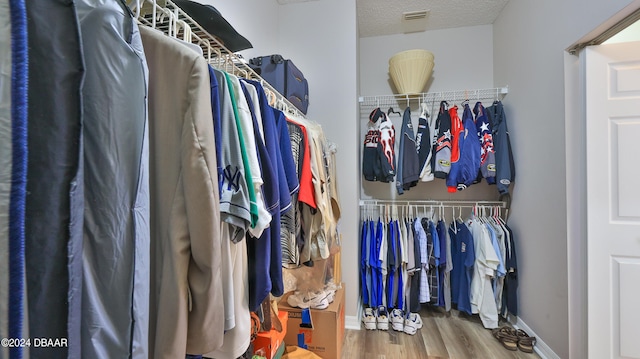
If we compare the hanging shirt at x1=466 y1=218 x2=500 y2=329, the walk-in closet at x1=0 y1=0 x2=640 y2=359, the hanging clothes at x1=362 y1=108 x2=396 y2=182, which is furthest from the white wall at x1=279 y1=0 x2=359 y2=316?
the hanging shirt at x1=466 y1=218 x2=500 y2=329

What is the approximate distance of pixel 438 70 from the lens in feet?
8.80

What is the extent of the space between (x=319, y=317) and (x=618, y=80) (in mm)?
2197

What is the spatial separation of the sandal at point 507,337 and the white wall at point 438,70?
1112 millimetres

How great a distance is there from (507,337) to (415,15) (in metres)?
2.79

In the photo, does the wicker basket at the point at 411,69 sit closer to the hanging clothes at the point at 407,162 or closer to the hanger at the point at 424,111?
the hanger at the point at 424,111

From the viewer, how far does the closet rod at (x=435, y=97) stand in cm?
254

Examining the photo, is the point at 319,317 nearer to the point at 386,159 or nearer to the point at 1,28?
the point at 386,159

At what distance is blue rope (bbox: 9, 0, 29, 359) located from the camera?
29cm

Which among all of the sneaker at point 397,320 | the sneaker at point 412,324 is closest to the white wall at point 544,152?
the sneaker at point 412,324

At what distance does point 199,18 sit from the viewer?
36.6 inches

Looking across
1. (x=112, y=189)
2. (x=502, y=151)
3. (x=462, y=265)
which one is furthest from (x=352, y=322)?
(x=112, y=189)

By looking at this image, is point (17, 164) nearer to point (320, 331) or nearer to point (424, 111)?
point (320, 331)

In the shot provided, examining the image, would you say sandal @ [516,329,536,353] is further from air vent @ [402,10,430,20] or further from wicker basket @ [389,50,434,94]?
air vent @ [402,10,430,20]

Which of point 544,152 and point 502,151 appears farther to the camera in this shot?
point 502,151
